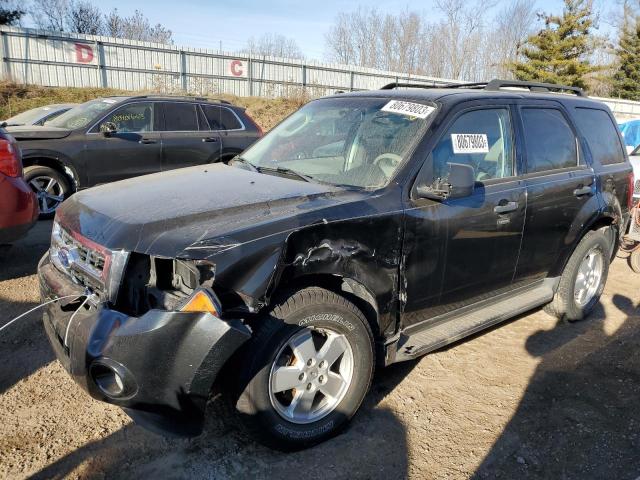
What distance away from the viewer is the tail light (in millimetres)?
4715

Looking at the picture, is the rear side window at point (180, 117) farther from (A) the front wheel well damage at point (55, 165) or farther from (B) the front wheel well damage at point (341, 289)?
(B) the front wheel well damage at point (341, 289)

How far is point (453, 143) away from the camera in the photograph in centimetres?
350

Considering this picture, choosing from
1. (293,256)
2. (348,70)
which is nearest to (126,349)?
(293,256)

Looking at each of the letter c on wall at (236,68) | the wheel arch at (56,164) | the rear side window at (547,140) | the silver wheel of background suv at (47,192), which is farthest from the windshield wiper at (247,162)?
the letter c on wall at (236,68)

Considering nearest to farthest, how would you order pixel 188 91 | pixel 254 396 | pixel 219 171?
pixel 254 396, pixel 219 171, pixel 188 91

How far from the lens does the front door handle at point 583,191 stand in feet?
14.1

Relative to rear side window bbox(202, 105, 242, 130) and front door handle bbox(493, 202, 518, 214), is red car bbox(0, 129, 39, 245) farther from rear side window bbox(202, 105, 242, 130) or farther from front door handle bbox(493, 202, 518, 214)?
rear side window bbox(202, 105, 242, 130)

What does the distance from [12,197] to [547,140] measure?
4.62 meters

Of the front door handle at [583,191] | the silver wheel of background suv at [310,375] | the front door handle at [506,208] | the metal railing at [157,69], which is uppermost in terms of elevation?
the metal railing at [157,69]

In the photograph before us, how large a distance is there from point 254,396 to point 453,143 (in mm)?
2073

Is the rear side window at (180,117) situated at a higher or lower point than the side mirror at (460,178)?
higher

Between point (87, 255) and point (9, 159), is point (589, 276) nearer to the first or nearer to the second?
point (87, 255)

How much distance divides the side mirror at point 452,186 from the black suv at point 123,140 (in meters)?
6.45

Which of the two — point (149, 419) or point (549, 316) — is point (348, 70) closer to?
point (549, 316)
